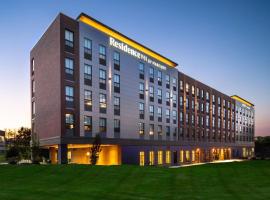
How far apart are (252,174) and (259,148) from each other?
332ft

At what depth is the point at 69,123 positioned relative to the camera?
1409 inches

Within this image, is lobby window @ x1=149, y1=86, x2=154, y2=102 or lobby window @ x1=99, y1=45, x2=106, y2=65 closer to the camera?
lobby window @ x1=99, y1=45, x2=106, y2=65

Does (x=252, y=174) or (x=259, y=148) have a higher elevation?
(x=252, y=174)

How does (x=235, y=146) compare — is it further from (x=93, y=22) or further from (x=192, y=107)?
(x=93, y=22)

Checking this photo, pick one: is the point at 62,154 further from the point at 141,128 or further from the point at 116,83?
the point at 141,128

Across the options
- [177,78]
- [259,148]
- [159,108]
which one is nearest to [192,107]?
[177,78]

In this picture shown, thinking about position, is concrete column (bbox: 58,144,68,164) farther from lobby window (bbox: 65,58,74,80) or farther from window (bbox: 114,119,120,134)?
Result: window (bbox: 114,119,120,134)

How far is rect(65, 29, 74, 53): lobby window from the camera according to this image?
36406 mm

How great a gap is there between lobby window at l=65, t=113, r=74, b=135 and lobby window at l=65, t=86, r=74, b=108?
134 cm

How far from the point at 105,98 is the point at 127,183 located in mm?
24075

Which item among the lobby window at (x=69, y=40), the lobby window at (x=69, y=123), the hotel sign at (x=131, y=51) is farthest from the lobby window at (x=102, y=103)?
the hotel sign at (x=131, y=51)

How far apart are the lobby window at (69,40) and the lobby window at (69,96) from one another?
5.26 m

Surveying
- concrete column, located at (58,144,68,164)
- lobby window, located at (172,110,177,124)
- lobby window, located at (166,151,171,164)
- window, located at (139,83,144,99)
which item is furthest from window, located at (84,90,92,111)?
lobby window, located at (172,110,177,124)

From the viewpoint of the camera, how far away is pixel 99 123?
3984 centimetres
